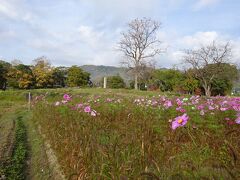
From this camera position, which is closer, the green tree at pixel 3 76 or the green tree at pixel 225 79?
the green tree at pixel 225 79

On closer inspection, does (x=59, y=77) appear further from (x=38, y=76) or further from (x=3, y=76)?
(x=3, y=76)

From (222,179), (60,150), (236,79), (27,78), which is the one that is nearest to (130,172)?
(222,179)

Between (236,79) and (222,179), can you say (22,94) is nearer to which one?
(222,179)

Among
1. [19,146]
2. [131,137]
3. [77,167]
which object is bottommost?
[19,146]

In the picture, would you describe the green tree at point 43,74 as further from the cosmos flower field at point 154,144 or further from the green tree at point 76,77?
the cosmos flower field at point 154,144

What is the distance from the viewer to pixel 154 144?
3150mm

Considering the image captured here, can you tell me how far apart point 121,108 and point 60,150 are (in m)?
2.34

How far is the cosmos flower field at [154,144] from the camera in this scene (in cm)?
201

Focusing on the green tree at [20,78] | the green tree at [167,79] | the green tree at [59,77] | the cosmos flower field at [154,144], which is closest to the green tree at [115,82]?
the green tree at [167,79]

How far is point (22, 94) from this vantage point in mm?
22844

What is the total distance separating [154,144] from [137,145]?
0.62 feet

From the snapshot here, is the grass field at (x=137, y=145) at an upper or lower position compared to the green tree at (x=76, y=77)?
lower

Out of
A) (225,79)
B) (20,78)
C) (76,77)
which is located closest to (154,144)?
(225,79)

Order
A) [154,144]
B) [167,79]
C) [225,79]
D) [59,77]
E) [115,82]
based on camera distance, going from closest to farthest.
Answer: [154,144], [225,79], [167,79], [115,82], [59,77]
